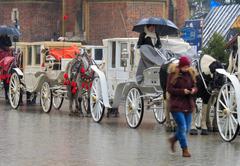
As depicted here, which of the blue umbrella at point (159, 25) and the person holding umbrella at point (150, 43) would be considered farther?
the blue umbrella at point (159, 25)

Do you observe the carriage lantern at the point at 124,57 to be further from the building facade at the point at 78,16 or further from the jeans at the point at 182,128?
the building facade at the point at 78,16

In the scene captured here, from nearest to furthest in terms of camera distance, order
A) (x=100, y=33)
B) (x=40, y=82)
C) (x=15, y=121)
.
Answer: (x=15, y=121) < (x=40, y=82) < (x=100, y=33)

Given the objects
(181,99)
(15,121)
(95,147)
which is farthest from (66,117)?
(181,99)

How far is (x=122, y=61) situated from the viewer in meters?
16.2

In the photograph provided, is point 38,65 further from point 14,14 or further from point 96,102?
point 14,14

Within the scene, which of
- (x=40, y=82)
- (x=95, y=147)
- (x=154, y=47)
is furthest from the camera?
(x=40, y=82)

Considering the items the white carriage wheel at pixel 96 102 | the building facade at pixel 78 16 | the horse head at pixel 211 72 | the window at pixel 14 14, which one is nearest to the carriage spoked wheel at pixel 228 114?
the horse head at pixel 211 72

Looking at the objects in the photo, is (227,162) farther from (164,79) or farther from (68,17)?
(68,17)

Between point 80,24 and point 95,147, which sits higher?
point 80,24

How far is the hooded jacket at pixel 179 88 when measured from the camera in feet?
37.0

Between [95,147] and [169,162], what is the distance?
5.84 feet

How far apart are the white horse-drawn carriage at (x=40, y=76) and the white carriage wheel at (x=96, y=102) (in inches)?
77.6

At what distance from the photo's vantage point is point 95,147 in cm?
1217

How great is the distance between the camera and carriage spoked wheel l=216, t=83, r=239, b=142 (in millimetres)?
12703
